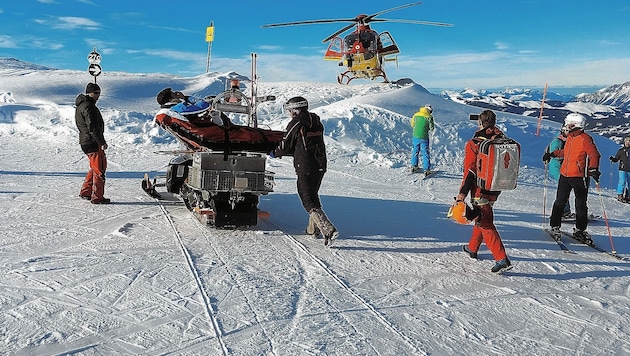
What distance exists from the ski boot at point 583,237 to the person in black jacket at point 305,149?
3586mm

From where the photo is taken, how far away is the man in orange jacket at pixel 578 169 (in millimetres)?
6816

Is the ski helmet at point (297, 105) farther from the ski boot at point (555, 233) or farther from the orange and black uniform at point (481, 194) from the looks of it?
the ski boot at point (555, 233)

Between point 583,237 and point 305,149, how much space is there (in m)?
4.02

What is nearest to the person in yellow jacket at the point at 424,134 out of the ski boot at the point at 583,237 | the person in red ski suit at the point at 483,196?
the ski boot at the point at 583,237

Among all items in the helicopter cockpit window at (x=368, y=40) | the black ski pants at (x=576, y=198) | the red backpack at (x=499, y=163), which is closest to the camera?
the red backpack at (x=499, y=163)

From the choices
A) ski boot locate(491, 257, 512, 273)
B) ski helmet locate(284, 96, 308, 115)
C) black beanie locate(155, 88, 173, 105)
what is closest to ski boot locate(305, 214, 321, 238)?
ski helmet locate(284, 96, 308, 115)

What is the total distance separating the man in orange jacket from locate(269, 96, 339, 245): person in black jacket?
331 cm

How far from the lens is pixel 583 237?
23.6 ft

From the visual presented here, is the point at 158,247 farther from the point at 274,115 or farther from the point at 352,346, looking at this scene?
the point at 274,115

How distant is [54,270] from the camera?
15.5 feet

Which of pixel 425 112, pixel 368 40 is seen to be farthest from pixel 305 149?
pixel 368 40

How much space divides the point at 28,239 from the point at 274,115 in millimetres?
14931

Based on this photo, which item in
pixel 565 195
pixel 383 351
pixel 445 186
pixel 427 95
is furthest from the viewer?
pixel 427 95

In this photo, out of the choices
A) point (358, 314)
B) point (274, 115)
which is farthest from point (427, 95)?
point (358, 314)
